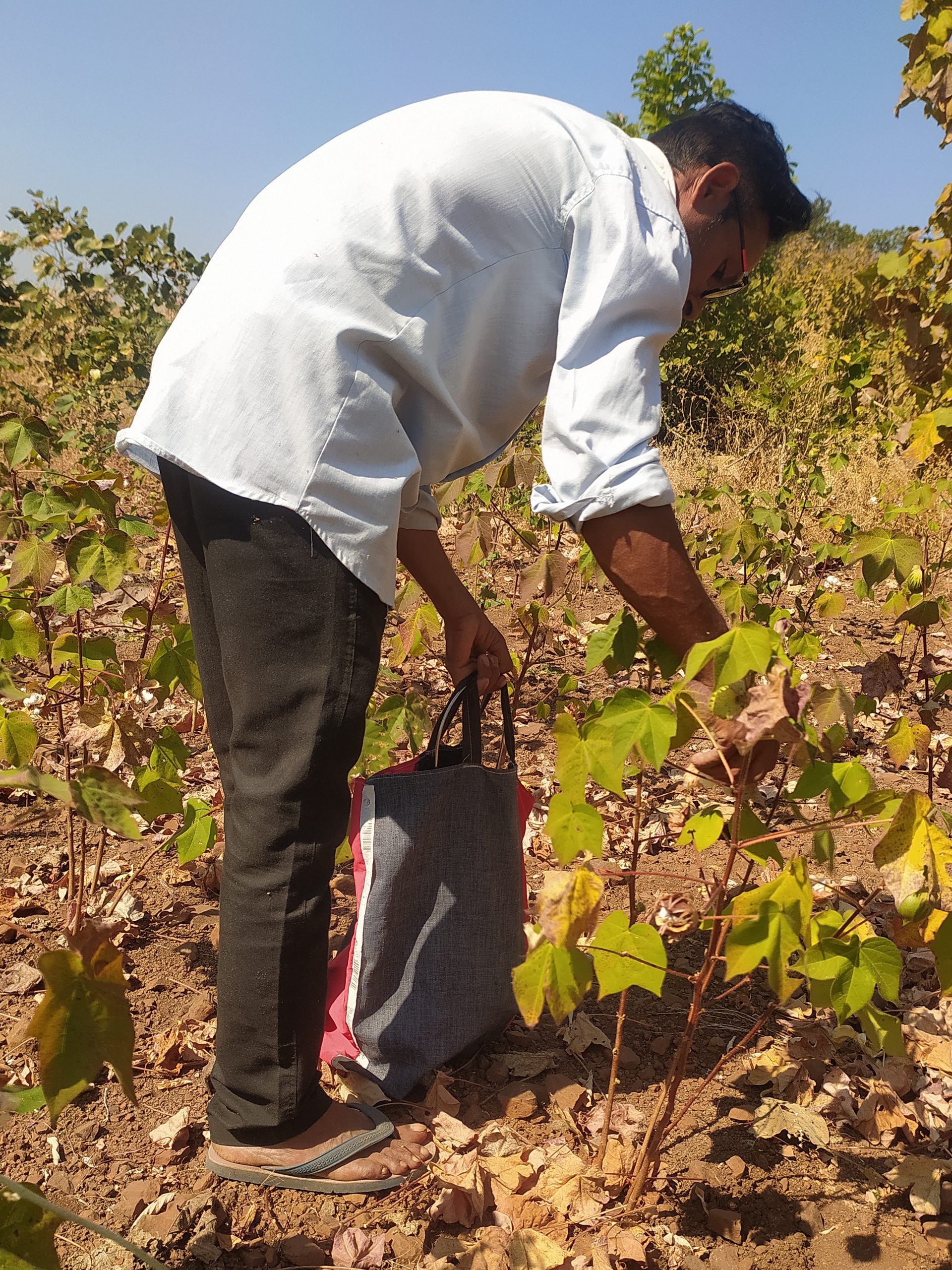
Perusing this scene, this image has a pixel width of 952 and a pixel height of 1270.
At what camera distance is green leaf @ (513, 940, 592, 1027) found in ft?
3.47

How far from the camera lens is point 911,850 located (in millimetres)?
1048

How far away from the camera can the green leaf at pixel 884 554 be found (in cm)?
209

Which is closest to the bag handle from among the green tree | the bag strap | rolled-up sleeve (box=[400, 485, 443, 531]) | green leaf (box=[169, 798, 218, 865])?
the bag strap

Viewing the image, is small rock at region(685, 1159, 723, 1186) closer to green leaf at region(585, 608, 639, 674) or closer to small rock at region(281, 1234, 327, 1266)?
small rock at region(281, 1234, 327, 1266)

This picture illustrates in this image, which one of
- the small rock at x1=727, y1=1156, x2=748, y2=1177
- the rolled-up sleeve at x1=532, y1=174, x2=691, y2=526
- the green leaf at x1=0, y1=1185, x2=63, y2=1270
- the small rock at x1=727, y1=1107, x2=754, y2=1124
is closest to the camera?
the green leaf at x1=0, y1=1185, x2=63, y2=1270

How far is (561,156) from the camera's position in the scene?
140 centimetres

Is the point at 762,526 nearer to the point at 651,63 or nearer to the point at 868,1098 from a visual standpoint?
the point at 868,1098

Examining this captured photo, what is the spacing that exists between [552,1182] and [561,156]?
1.64 metres

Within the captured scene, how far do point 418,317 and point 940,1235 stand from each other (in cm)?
166

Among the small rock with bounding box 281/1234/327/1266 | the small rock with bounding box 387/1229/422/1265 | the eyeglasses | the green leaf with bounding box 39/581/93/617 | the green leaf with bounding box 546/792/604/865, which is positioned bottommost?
the small rock with bounding box 387/1229/422/1265

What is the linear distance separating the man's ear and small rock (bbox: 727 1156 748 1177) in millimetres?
1625

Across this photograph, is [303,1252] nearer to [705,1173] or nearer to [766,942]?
[705,1173]

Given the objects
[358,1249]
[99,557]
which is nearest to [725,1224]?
[358,1249]

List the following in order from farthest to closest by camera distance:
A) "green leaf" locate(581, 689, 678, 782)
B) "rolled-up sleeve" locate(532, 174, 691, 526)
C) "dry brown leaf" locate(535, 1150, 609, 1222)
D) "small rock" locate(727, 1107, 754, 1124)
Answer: "small rock" locate(727, 1107, 754, 1124) → "dry brown leaf" locate(535, 1150, 609, 1222) → "rolled-up sleeve" locate(532, 174, 691, 526) → "green leaf" locate(581, 689, 678, 782)
